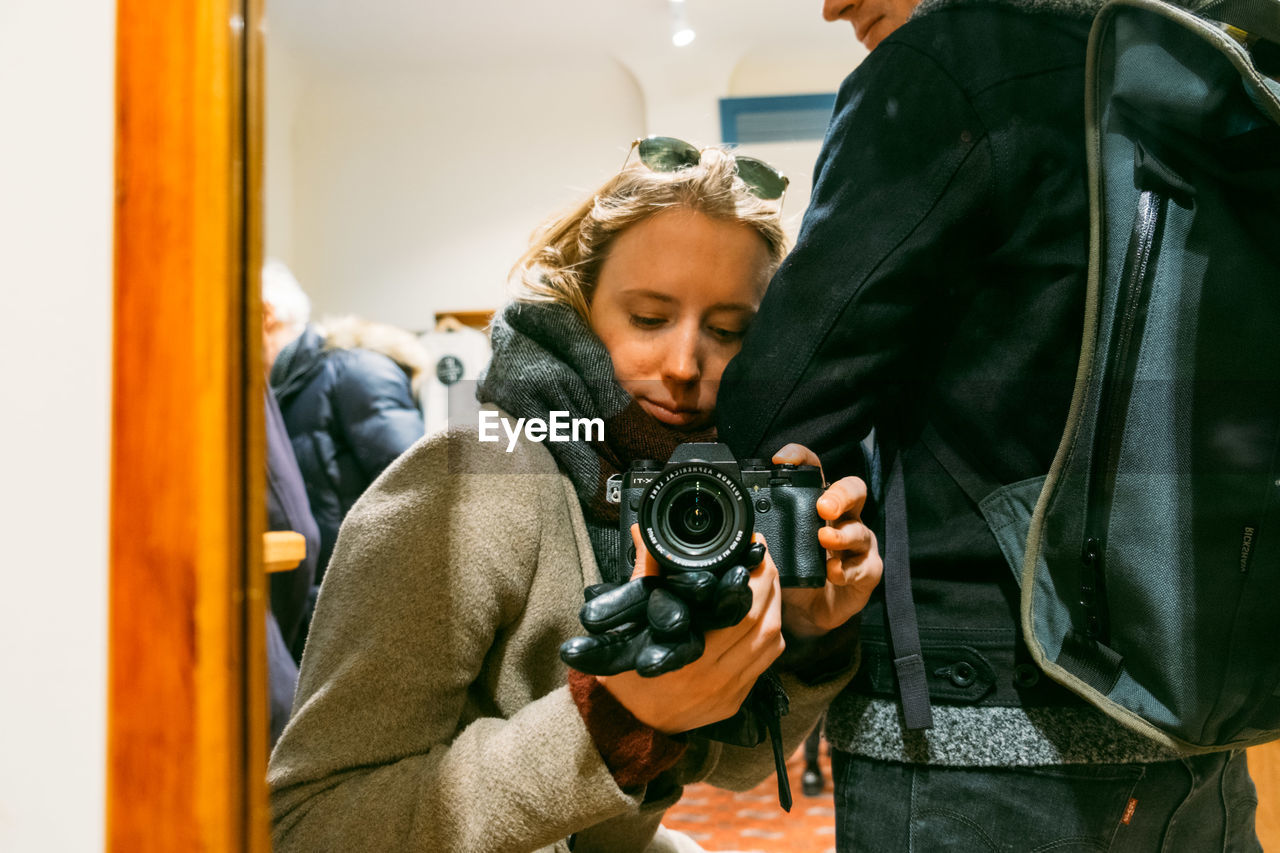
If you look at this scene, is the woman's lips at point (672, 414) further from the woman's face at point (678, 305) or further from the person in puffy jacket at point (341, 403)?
the person in puffy jacket at point (341, 403)

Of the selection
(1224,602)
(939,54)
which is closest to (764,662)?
(1224,602)

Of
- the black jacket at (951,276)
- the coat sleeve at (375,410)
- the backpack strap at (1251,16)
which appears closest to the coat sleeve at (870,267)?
the black jacket at (951,276)

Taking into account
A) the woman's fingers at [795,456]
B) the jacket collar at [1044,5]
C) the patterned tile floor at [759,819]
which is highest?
the jacket collar at [1044,5]

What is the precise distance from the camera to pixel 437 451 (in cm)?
49

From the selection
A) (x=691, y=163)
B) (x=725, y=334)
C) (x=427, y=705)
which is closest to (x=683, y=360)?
(x=725, y=334)

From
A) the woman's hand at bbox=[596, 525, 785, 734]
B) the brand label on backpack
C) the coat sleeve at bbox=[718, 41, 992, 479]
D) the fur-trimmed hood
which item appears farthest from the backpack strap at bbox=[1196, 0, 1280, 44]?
the fur-trimmed hood

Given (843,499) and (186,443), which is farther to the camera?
(843,499)

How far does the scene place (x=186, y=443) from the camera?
0.29 meters

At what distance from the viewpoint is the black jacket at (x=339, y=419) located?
465mm

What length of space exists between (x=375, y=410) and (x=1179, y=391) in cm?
45

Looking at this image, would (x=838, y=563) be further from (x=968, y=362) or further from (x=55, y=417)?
(x=55, y=417)

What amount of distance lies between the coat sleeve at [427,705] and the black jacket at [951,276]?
0.55ft

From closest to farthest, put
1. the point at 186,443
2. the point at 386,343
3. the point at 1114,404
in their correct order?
the point at 186,443 < the point at 1114,404 < the point at 386,343

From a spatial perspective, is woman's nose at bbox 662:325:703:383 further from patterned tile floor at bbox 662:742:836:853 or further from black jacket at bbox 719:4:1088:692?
patterned tile floor at bbox 662:742:836:853
